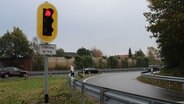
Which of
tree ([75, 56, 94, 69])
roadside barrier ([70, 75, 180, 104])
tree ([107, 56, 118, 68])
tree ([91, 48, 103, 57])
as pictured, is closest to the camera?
roadside barrier ([70, 75, 180, 104])

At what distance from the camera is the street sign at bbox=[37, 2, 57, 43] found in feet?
42.7

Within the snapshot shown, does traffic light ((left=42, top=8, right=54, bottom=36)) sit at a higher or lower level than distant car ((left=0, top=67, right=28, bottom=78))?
higher

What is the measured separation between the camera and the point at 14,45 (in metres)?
72.9

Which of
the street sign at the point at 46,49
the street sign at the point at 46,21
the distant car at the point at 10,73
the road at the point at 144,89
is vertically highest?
the street sign at the point at 46,21

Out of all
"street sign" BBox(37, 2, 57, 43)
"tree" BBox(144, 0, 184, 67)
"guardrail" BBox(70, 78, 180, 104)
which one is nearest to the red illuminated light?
"street sign" BBox(37, 2, 57, 43)

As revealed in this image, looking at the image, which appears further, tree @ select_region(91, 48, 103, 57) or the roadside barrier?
tree @ select_region(91, 48, 103, 57)

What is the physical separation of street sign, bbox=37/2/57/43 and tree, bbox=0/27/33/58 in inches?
2352

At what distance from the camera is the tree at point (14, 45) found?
72.0 meters

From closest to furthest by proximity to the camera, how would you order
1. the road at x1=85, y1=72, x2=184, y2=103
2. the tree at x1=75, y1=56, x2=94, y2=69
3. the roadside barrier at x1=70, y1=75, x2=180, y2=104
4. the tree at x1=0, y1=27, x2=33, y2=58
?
the roadside barrier at x1=70, y1=75, x2=180, y2=104, the road at x1=85, y1=72, x2=184, y2=103, the tree at x1=0, y1=27, x2=33, y2=58, the tree at x1=75, y1=56, x2=94, y2=69

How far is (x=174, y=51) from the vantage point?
41031 millimetres

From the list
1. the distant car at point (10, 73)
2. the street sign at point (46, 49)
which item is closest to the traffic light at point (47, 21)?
the street sign at point (46, 49)

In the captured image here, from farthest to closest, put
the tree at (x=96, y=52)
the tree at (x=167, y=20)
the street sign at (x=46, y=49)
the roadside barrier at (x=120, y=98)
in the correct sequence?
1. the tree at (x=96, y=52)
2. the tree at (x=167, y=20)
3. the street sign at (x=46, y=49)
4. the roadside barrier at (x=120, y=98)

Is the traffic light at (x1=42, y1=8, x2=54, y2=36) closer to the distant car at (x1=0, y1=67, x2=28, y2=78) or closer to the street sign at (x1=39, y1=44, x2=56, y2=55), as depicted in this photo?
the street sign at (x1=39, y1=44, x2=56, y2=55)

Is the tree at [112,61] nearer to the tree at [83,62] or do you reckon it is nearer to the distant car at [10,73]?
the tree at [83,62]
